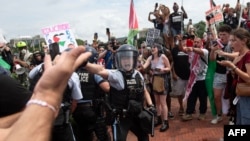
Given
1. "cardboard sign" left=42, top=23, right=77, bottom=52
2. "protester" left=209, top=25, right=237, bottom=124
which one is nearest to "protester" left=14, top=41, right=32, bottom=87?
"cardboard sign" left=42, top=23, right=77, bottom=52

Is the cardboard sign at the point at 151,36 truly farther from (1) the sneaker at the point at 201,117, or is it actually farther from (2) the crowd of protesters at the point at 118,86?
(1) the sneaker at the point at 201,117

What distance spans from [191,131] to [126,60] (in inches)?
108

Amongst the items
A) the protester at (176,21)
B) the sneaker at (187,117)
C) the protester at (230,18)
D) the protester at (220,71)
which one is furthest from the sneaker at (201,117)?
the protester at (230,18)

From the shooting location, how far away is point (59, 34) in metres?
5.78

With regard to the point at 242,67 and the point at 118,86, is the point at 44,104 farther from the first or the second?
the point at 242,67

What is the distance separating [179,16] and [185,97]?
3668 mm

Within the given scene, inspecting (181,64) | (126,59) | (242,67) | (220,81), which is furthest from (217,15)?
(126,59)

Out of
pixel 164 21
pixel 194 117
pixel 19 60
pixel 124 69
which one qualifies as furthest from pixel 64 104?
pixel 164 21

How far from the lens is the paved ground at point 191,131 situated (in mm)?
6172

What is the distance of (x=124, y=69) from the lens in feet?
14.6

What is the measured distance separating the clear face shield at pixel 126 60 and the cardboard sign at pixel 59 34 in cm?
134

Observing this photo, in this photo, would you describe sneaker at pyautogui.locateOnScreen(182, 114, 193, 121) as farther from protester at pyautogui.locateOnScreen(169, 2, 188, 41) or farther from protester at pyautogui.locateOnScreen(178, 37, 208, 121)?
protester at pyautogui.locateOnScreen(169, 2, 188, 41)

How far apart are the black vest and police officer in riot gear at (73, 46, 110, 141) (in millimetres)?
587

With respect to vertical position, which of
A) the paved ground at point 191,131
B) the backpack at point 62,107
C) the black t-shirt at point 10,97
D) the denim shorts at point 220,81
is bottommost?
the paved ground at point 191,131
